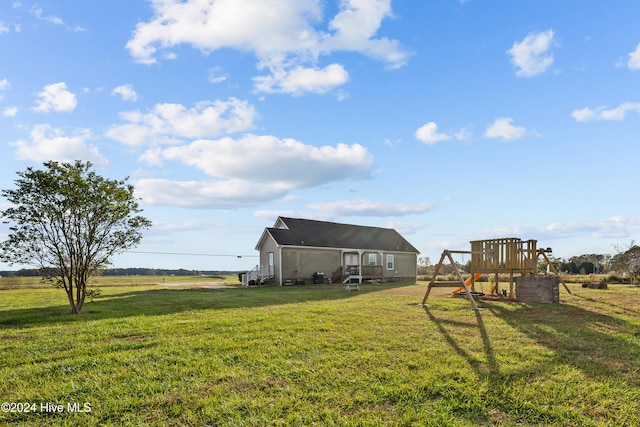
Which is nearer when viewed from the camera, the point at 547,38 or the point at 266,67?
the point at 547,38

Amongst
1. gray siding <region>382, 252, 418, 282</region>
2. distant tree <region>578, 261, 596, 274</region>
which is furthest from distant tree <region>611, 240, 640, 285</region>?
distant tree <region>578, 261, 596, 274</region>

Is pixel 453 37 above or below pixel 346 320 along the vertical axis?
above

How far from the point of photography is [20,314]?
11672 mm

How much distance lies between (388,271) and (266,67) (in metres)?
25.3

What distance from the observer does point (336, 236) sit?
3375 cm

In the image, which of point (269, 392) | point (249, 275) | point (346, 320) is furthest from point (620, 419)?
point (249, 275)

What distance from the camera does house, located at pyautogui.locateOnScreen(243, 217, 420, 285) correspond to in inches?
1156

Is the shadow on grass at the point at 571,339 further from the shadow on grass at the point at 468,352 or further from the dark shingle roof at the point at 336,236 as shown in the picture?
the dark shingle roof at the point at 336,236

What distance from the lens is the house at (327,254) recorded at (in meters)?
29.4

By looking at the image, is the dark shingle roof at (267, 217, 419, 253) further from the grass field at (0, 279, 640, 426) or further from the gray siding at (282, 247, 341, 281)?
the grass field at (0, 279, 640, 426)

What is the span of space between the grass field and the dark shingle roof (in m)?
21.3

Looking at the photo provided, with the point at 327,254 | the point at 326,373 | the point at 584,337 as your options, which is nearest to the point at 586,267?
the point at 327,254

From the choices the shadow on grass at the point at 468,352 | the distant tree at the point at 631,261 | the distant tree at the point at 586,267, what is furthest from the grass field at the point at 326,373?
the distant tree at the point at 586,267

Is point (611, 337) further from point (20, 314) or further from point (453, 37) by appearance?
point (20, 314)
